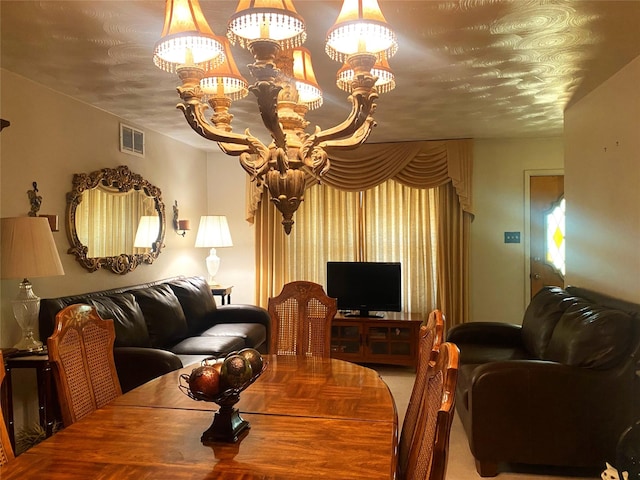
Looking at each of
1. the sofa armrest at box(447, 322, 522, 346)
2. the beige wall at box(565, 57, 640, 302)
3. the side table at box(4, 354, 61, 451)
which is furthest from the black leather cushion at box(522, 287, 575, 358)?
the side table at box(4, 354, 61, 451)

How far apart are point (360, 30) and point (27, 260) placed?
229 centimetres

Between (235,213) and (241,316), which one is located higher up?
(235,213)

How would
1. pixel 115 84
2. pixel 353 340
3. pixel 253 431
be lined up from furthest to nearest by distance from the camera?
1. pixel 353 340
2. pixel 115 84
3. pixel 253 431

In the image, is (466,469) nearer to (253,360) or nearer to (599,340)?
(599,340)

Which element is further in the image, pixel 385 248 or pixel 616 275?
pixel 385 248

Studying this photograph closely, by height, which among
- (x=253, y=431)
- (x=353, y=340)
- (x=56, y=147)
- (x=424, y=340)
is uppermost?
(x=56, y=147)

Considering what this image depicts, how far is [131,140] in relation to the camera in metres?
4.34

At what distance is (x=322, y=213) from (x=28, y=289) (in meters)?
3.43

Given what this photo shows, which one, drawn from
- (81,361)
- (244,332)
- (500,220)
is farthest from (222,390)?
(500,220)

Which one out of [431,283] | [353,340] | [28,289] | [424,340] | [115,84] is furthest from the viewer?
[431,283]

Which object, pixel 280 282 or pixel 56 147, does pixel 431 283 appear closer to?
pixel 280 282

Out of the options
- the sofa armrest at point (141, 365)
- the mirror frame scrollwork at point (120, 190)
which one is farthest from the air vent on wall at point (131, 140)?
the sofa armrest at point (141, 365)

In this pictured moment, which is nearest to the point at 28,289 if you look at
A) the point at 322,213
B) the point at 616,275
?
the point at 322,213

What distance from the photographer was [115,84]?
329 centimetres
